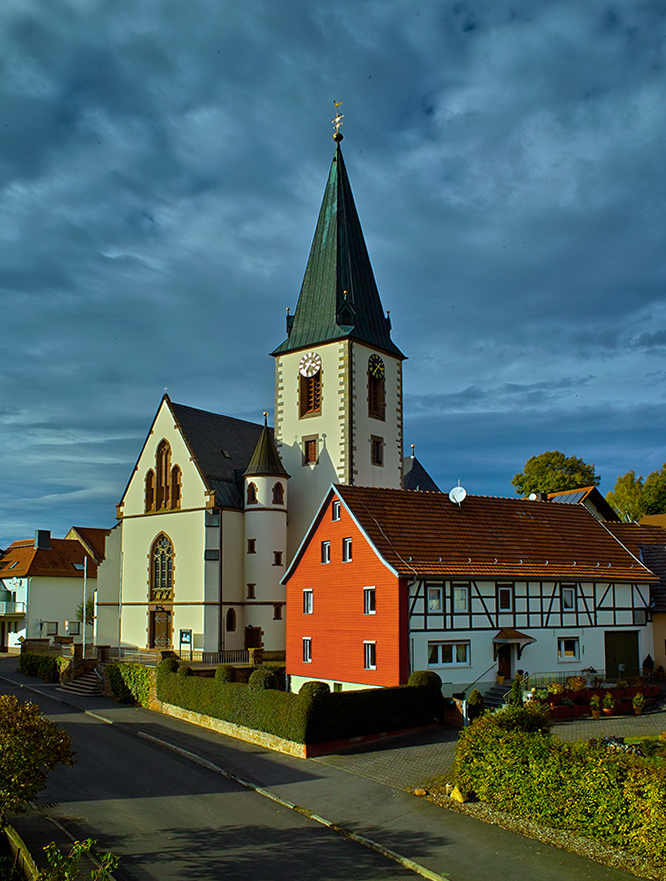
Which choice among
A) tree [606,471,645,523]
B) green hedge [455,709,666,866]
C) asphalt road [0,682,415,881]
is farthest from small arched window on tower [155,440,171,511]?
tree [606,471,645,523]

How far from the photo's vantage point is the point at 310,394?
154 feet

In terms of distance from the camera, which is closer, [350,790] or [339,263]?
[350,790]

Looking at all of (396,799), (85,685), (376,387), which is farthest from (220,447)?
(396,799)

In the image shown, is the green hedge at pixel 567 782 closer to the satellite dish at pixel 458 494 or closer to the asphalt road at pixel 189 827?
the asphalt road at pixel 189 827

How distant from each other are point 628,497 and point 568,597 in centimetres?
3912

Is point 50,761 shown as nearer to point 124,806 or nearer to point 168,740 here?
point 124,806

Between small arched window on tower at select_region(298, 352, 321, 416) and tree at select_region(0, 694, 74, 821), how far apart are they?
3160 centimetres

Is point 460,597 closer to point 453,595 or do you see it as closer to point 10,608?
point 453,595

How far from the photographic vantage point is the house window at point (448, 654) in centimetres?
2894

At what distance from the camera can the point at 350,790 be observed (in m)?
20.3

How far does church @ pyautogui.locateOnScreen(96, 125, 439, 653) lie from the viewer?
1687 inches

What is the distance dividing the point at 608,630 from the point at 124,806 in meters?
22.4

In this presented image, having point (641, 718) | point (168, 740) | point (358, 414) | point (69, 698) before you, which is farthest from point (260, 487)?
point (641, 718)

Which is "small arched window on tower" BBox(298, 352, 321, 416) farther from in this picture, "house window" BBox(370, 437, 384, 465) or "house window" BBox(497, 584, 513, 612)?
"house window" BBox(497, 584, 513, 612)
